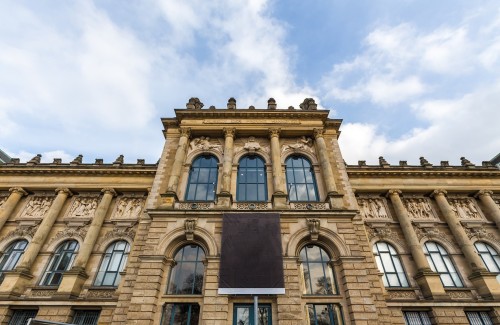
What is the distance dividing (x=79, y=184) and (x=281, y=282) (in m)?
17.4

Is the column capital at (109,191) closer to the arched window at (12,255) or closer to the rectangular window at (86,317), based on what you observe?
the arched window at (12,255)

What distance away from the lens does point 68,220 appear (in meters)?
18.8

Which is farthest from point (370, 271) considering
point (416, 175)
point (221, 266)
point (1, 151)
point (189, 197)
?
point (1, 151)

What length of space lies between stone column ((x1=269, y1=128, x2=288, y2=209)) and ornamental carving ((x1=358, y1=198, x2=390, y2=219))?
285 inches

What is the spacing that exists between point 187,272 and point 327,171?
10454 mm

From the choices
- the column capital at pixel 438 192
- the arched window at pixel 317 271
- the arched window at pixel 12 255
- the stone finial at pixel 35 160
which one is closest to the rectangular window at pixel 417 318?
the arched window at pixel 317 271

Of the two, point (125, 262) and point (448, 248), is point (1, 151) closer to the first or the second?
point (125, 262)

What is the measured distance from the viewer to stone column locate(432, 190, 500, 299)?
1541 centimetres

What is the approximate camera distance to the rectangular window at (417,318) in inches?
583

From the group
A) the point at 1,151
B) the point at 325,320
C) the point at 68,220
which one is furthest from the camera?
the point at 1,151

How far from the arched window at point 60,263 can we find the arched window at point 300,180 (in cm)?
1519

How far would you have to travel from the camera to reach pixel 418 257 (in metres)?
16.5

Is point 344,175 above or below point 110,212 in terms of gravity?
above

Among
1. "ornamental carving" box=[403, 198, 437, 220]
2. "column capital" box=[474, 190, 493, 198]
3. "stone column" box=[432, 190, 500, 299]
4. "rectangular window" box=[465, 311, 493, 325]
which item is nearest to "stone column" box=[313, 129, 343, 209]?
A: "ornamental carving" box=[403, 198, 437, 220]
